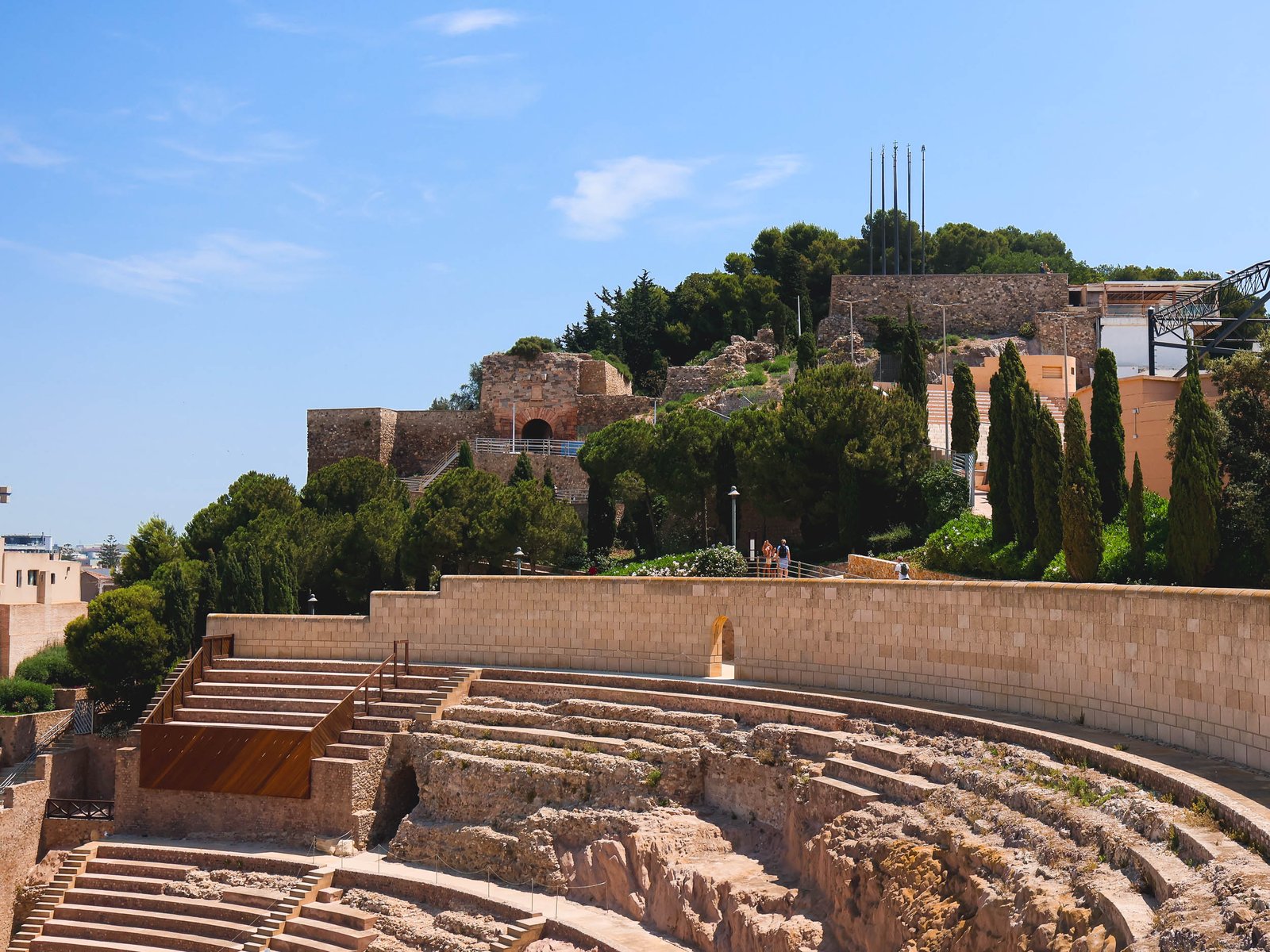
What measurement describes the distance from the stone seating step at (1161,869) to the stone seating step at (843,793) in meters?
3.87

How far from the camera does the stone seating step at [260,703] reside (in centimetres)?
1988

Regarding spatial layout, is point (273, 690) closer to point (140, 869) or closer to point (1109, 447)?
point (140, 869)

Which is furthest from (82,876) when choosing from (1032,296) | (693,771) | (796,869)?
(1032,296)

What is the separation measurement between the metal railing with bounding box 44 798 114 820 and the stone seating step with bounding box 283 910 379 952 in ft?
25.3

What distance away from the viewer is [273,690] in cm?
2058

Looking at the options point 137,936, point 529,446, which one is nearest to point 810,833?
point 137,936

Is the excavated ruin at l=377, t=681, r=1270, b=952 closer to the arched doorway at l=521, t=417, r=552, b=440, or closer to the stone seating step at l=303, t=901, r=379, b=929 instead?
the stone seating step at l=303, t=901, r=379, b=929

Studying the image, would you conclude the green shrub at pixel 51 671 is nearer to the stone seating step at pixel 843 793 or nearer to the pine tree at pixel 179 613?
the pine tree at pixel 179 613

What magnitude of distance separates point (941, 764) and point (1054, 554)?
1014 centimetres

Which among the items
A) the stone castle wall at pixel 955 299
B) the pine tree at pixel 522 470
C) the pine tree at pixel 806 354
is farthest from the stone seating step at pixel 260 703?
the stone castle wall at pixel 955 299

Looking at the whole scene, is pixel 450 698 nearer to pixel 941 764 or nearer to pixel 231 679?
pixel 231 679

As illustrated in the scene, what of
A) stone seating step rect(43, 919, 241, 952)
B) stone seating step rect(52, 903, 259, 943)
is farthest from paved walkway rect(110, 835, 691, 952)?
stone seating step rect(43, 919, 241, 952)

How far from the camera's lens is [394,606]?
21031 millimetres

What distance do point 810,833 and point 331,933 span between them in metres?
5.93
